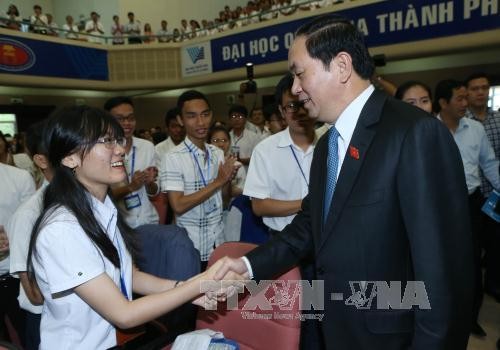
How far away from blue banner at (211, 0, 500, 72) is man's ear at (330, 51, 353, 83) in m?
4.97

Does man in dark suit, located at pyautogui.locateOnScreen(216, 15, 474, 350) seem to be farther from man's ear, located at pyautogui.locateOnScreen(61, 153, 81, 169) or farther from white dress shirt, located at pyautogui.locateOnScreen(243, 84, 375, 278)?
man's ear, located at pyautogui.locateOnScreen(61, 153, 81, 169)

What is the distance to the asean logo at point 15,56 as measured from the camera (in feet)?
30.8

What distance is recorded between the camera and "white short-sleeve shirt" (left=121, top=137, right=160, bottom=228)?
8.84 ft

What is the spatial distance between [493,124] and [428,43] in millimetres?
5026

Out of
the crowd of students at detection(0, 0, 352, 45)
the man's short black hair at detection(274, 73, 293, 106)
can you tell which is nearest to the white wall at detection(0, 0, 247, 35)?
the crowd of students at detection(0, 0, 352, 45)

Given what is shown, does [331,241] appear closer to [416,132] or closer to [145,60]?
[416,132]

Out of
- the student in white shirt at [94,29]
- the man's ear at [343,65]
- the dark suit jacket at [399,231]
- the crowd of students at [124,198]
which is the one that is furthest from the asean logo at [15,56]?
the dark suit jacket at [399,231]

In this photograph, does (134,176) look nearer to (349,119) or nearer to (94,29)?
(349,119)

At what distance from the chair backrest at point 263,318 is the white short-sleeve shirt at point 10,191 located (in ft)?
4.26

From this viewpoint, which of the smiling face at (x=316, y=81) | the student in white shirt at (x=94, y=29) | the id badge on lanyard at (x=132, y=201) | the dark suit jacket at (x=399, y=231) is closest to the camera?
the dark suit jacket at (x=399, y=231)

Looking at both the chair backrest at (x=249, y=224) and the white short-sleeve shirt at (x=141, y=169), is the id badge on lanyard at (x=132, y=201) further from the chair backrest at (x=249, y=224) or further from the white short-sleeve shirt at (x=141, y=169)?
the chair backrest at (x=249, y=224)

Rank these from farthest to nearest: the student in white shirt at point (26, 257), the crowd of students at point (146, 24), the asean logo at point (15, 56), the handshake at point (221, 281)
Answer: the crowd of students at point (146, 24)
the asean logo at point (15, 56)
the student in white shirt at point (26, 257)
the handshake at point (221, 281)

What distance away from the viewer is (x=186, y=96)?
2641 mm

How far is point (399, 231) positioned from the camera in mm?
1062
